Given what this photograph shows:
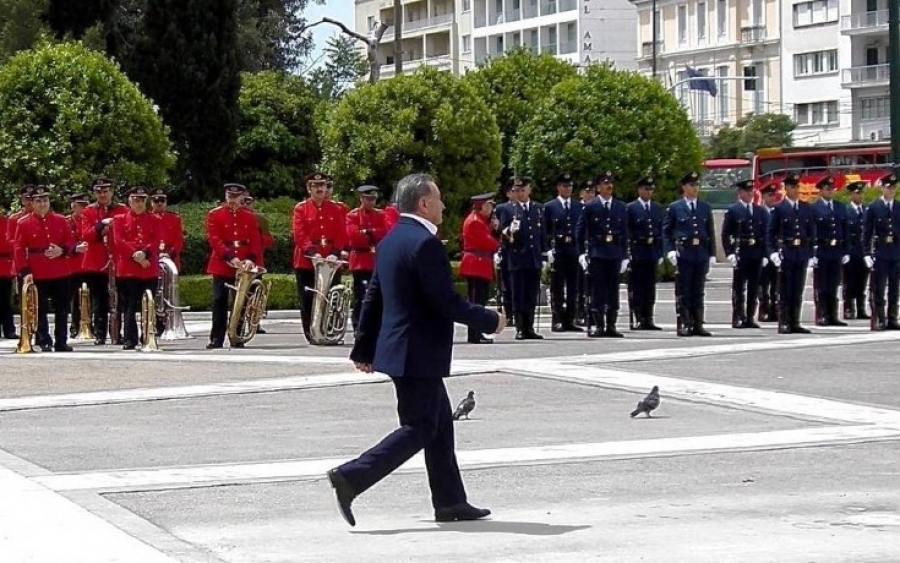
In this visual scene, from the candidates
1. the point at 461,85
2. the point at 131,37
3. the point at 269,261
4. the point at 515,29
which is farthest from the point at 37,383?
the point at 515,29

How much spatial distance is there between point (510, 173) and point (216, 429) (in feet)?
101

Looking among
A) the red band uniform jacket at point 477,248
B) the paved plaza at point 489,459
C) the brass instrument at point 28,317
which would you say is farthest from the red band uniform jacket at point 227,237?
the red band uniform jacket at point 477,248

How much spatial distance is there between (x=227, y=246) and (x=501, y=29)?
83.4 metres

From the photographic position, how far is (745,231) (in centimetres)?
2516

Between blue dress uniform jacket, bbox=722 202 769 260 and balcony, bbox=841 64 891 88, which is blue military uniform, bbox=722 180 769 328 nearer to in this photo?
blue dress uniform jacket, bbox=722 202 769 260

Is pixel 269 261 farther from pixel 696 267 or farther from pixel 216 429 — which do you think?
pixel 216 429

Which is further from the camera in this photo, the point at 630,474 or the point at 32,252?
the point at 32,252

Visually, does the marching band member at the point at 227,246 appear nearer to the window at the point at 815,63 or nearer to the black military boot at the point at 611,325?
the black military boot at the point at 611,325

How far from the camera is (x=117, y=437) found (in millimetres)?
13570

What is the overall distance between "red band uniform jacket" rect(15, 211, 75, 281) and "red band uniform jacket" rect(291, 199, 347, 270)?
2821 mm

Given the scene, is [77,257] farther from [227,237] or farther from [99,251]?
[227,237]

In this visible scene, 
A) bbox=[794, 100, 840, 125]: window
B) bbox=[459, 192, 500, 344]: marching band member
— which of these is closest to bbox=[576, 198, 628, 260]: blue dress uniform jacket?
bbox=[459, 192, 500, 344]: marching band member

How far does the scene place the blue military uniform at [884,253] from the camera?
24.3 meters

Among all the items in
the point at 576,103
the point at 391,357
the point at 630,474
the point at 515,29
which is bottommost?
the point at 630,474
